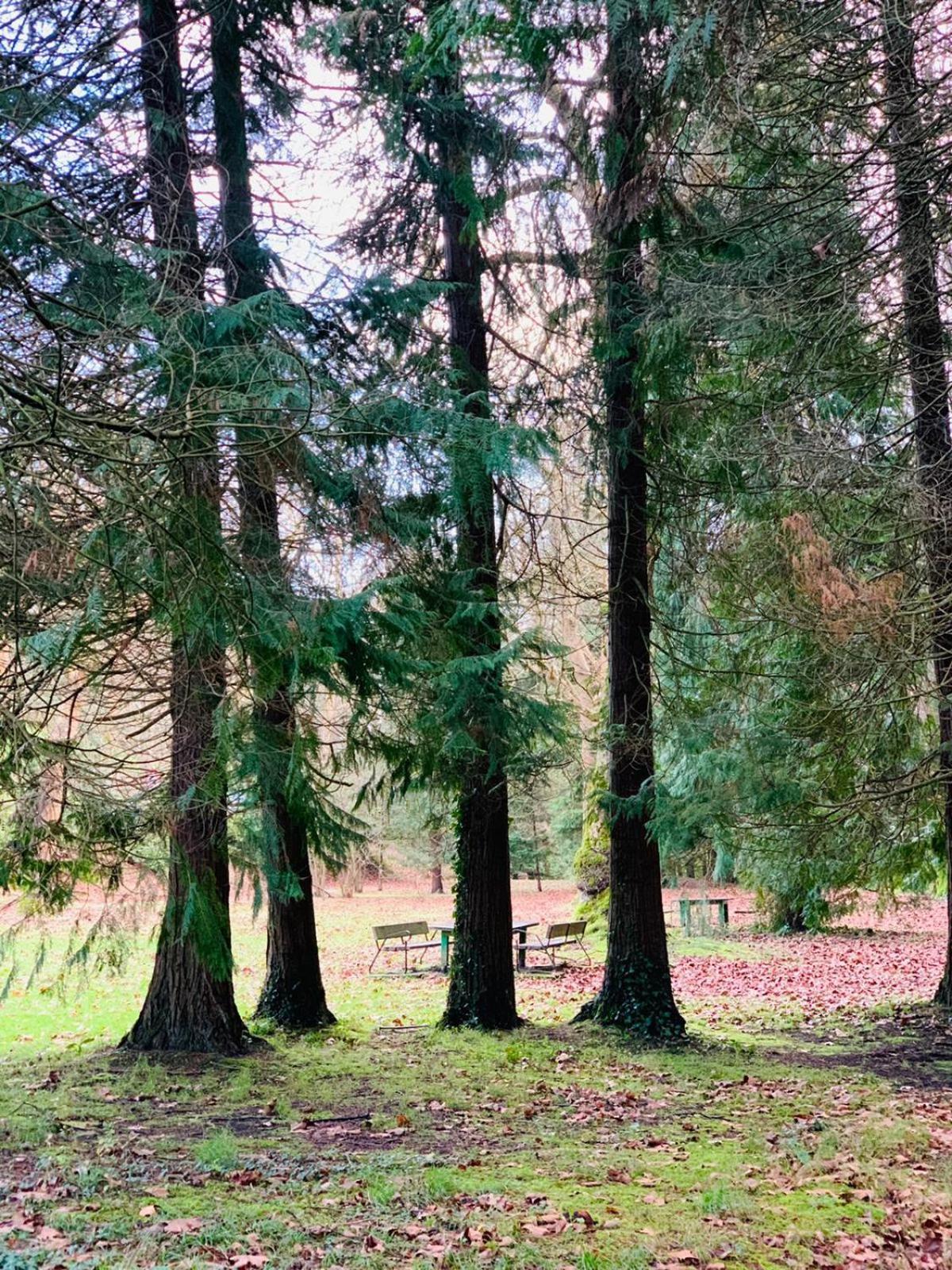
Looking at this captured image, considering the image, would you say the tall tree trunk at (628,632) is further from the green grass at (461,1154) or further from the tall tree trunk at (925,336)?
the tall tree trunk at (925,336)

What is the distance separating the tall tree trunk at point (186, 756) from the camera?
22.7ft

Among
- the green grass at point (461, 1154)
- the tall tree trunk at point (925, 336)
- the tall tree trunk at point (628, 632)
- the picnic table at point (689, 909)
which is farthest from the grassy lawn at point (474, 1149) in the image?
the picnic table at point (689, 909)

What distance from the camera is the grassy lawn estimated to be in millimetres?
4156

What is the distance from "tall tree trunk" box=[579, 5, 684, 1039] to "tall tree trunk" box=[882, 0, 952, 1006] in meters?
2.33

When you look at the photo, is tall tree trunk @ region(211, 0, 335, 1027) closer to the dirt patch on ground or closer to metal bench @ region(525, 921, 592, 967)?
the dirt patch on ground

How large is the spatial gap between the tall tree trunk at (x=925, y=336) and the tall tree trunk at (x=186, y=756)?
486 centimetres

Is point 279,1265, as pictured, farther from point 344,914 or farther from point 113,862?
point 344,914

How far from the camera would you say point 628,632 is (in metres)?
10.1

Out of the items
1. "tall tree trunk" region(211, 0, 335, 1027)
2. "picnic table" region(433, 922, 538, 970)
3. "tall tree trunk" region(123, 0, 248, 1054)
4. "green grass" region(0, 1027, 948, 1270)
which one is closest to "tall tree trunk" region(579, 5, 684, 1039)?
"green grass" region(0, 1027, 948, 1270)

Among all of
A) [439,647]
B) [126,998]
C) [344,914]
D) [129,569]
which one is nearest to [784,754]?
[439,647]

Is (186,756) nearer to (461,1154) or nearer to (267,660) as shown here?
(267,660)

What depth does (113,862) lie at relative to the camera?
6375mm

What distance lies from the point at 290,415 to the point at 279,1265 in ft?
13.7

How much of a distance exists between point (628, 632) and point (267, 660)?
4.34 metres
